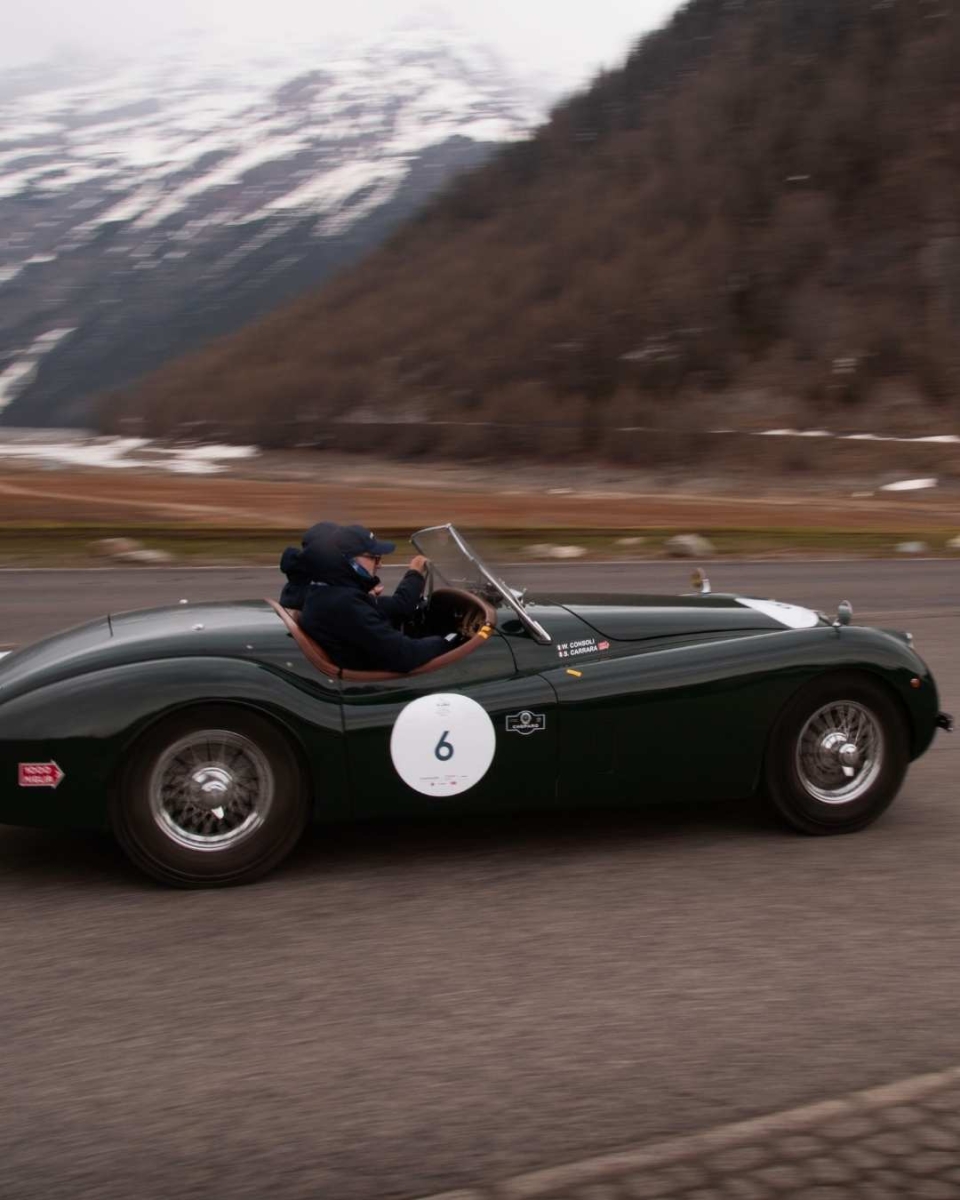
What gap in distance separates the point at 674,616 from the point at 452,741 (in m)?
1.13

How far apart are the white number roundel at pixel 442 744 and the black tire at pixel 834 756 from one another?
1.09 metres

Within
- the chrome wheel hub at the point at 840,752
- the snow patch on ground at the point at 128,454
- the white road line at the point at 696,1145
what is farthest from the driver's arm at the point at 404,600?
the snow patch on ground at the point at 128,454

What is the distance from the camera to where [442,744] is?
4.73m

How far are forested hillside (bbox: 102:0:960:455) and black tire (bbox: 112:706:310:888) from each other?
5194 cm

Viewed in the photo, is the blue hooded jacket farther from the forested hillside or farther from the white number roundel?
the forested hillside

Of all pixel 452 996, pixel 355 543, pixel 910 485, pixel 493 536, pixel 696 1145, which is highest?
→ pixel 910 485

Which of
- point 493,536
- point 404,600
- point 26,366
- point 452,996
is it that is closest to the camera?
point 452,996

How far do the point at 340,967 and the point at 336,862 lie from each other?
39.5 inches

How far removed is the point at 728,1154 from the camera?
2.79 meters

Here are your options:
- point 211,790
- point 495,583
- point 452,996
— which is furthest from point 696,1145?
point 495,583

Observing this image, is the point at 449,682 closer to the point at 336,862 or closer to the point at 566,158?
the point at 336,862

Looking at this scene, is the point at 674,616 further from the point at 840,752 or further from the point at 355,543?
the point at 355,543

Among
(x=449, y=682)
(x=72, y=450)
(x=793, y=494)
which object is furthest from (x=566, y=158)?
(x=449, y=682)

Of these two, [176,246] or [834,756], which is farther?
[176,246]
